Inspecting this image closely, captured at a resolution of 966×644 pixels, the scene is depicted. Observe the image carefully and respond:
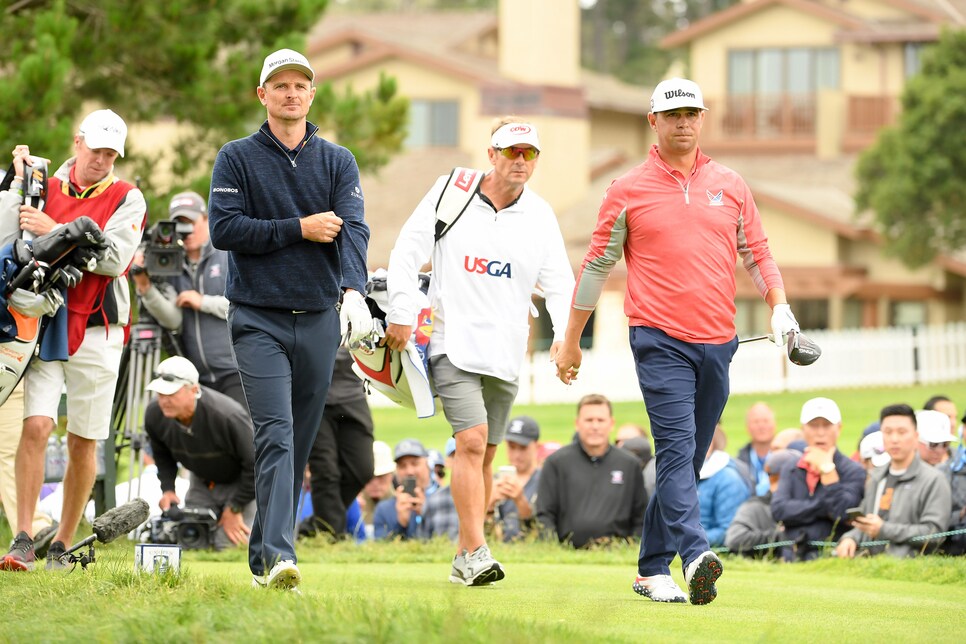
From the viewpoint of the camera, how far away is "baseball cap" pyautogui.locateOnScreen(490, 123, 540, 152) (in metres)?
8.78

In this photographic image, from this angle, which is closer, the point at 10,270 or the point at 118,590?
the point at 118,590

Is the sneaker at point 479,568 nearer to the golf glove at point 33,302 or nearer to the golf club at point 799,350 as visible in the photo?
the golf club at point 799,350

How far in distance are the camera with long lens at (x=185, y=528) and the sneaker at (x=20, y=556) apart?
2.97 metres

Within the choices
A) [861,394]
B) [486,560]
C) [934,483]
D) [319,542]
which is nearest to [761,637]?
[486,560]

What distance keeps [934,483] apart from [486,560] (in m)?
4.25

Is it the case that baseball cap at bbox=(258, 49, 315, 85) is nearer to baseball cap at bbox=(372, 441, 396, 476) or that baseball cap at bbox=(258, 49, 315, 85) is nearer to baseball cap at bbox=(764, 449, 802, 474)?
baseball cap at bbox=(764, 449, 802, 474)

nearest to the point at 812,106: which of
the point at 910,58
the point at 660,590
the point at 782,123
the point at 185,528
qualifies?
the point at 782,123

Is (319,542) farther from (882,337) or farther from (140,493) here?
(882,337)

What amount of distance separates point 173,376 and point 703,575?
16.4ft

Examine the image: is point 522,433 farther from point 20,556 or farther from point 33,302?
point 33,302

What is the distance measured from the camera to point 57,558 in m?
8.75

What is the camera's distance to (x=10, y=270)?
342 inches

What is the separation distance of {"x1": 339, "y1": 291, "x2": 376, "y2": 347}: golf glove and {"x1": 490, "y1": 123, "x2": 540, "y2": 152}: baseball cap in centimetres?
138

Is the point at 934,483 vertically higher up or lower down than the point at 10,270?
lower down
